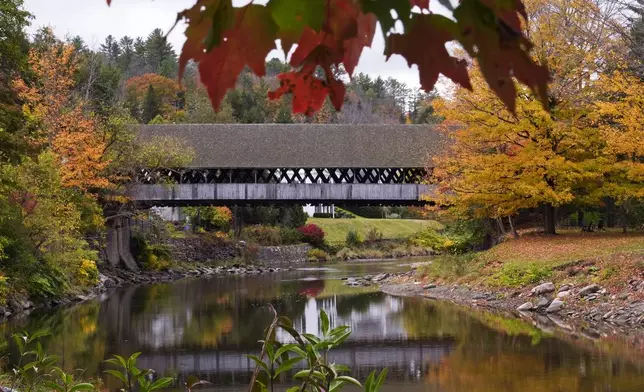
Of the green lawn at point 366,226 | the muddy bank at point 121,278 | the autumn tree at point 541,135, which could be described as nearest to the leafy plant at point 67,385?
the muddy bank at point 121,278

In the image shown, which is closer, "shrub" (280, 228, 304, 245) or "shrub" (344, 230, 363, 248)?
"shrub" (280, 228, 304, 245)

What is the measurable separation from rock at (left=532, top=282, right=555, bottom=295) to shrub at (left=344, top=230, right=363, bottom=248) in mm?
27952

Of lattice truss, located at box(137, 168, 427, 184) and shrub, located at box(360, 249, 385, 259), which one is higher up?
lattice truss, located at box(137, 168, 427, 184)

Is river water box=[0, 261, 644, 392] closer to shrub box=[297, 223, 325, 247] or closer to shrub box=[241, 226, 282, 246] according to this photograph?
shrub box=[241, 226, 282, 246]

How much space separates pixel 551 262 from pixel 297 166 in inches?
540

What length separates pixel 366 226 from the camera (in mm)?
50250

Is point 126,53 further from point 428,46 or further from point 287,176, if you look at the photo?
point 428,46

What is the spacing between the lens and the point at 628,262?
15609 mm

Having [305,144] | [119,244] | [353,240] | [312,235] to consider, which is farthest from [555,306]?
[353,240]

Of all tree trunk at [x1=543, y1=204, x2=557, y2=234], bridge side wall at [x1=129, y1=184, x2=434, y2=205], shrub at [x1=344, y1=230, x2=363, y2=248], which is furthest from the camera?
shrub at [x1=344, y1=230, x2=363, y2=248]

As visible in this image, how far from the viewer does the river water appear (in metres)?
9.78

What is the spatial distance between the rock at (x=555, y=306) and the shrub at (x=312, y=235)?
2816 cm

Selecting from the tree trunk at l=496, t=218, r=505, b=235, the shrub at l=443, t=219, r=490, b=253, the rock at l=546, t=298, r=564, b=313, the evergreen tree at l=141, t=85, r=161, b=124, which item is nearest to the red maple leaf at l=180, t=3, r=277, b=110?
the rock at l=546, t=298, r=564, b=313

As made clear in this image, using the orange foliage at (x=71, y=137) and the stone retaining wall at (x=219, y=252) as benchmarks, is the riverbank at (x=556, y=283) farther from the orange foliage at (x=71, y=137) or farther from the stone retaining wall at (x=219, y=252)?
the stone retaining wall at (x=219, y=252)
